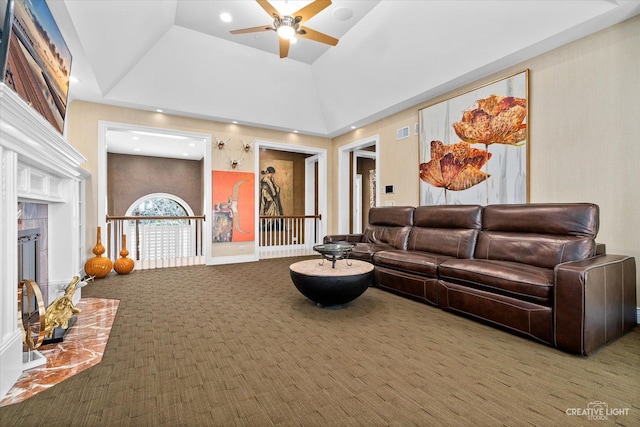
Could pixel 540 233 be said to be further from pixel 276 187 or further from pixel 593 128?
pixel 276 187

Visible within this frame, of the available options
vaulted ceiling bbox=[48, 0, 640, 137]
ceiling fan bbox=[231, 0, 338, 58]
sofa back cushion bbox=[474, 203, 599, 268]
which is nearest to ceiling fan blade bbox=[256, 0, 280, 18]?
ceiling fan bbox=[231, 0, 338, 58]

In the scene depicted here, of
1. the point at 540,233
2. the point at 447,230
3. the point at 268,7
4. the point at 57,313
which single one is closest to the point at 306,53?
the point at 268,7

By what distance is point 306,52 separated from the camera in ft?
18.1

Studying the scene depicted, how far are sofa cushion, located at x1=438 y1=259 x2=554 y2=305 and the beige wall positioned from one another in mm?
1119

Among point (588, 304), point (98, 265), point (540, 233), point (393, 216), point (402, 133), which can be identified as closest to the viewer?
point (588, 304)

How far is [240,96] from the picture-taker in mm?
5809

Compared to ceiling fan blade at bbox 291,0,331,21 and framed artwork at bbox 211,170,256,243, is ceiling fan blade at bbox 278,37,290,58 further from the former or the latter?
framed artwork at bbox 211,170,256,243

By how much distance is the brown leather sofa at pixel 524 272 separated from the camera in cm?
217

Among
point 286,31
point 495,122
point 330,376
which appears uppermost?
point 286,31

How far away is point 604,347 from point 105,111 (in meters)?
7.17

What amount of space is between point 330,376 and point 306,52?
5431 millimetres

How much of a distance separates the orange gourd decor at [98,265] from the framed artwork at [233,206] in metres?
1.83

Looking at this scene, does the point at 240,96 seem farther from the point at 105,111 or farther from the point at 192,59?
the point at 105,111

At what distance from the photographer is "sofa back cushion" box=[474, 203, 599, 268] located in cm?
273
